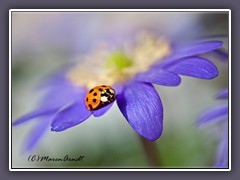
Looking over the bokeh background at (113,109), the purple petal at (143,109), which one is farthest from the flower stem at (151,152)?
the purple petal at (143,109)

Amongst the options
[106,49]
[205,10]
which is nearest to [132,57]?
[106,49]

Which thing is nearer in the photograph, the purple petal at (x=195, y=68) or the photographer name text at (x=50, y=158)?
the purple petal at (x=195, y=68)

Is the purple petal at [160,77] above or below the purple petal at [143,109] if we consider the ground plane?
above

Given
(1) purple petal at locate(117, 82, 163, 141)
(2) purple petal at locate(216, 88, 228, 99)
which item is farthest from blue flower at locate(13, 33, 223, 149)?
(2) purple petal at locate(216, 88, 228, 99)

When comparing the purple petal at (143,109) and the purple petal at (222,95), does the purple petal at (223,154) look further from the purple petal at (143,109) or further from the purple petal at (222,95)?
the purple petal at (143,109)

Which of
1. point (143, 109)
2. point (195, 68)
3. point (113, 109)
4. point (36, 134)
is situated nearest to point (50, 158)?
point (36, 134)

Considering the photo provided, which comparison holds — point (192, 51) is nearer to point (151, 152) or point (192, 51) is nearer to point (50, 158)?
point (151, 152)
